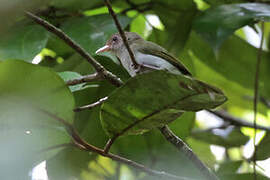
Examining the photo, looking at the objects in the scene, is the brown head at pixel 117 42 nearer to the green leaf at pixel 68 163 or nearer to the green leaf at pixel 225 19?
the green leaf at pixel 225 19

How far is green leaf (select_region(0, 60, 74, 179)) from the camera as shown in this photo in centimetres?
154

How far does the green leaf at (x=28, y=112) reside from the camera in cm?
154

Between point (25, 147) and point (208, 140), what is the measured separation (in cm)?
206

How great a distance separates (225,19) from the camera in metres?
2.71

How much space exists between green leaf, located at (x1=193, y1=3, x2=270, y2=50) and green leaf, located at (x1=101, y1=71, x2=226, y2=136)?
113 centimetres

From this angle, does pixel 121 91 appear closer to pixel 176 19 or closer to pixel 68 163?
pixel 68 163

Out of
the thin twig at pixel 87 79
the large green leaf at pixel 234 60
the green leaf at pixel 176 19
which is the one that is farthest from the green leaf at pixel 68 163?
the large green leaf at pixel 234 60

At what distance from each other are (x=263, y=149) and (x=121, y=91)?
1.17 meters

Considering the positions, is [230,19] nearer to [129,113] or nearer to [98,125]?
[98,125]

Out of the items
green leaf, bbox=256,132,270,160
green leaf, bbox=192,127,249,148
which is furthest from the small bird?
green leaf, bbox=192,127,249,148

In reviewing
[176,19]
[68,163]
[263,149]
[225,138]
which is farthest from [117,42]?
[263,149]

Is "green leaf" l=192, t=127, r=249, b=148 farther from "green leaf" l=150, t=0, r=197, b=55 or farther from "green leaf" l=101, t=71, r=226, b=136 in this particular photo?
"green leaf" l=101, t=71, r=226, b=136

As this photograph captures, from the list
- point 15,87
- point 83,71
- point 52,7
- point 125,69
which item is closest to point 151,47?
point 125,69

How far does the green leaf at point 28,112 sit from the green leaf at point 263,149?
3.75ft
